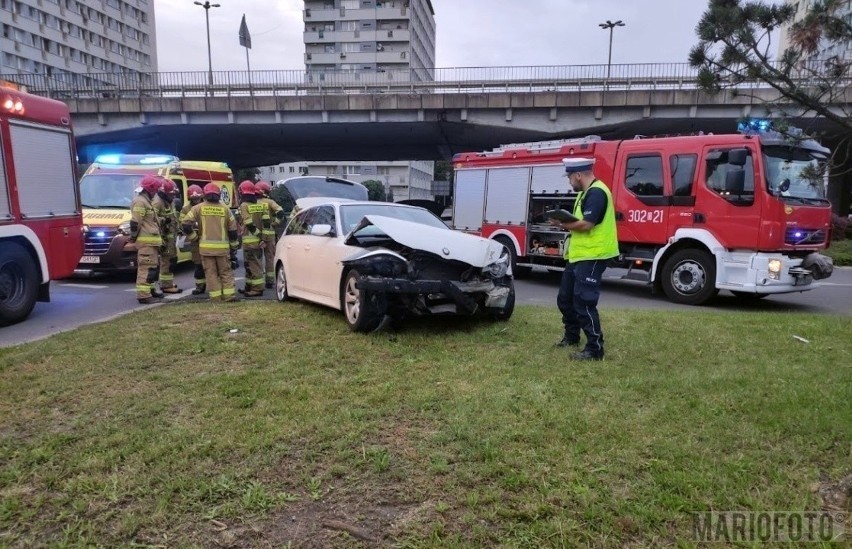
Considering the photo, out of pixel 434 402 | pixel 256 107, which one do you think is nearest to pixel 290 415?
pixel 434 402

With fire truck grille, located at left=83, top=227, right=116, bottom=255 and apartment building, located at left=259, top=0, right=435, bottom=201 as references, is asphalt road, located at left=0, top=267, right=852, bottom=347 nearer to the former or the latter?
fire truck grille, located at left=83, top=227, right=116, bottom=255

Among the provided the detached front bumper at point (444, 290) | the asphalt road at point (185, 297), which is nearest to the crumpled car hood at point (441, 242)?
the detached front bumper at point (444, 290)

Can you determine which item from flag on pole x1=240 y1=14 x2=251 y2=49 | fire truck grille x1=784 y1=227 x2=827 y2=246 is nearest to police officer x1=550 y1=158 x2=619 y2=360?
fire truck grille x1=784 y1=227 x2=827 y2=246

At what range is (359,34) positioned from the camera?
82.2 meters

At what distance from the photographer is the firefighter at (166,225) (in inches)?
356

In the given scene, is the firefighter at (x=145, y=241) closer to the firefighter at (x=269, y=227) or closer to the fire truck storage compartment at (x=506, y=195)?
the firefighter at (x=269, y=227)

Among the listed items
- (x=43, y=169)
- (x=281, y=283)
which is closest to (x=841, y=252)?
(x=281, y=283)

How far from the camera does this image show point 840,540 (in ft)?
7.46

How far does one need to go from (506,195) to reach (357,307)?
21.8 feet

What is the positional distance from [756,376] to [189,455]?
4.01 m

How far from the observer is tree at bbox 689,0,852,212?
4.22 m

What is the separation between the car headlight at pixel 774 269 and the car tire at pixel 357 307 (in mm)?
5993

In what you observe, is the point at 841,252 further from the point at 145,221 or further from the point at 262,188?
the point at 145,221

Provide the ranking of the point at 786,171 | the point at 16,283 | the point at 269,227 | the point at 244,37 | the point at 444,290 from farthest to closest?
the point at 244,37 < the point at 269,227 < the point at 786,171 < the point at 16,283 < the point at 444,290
